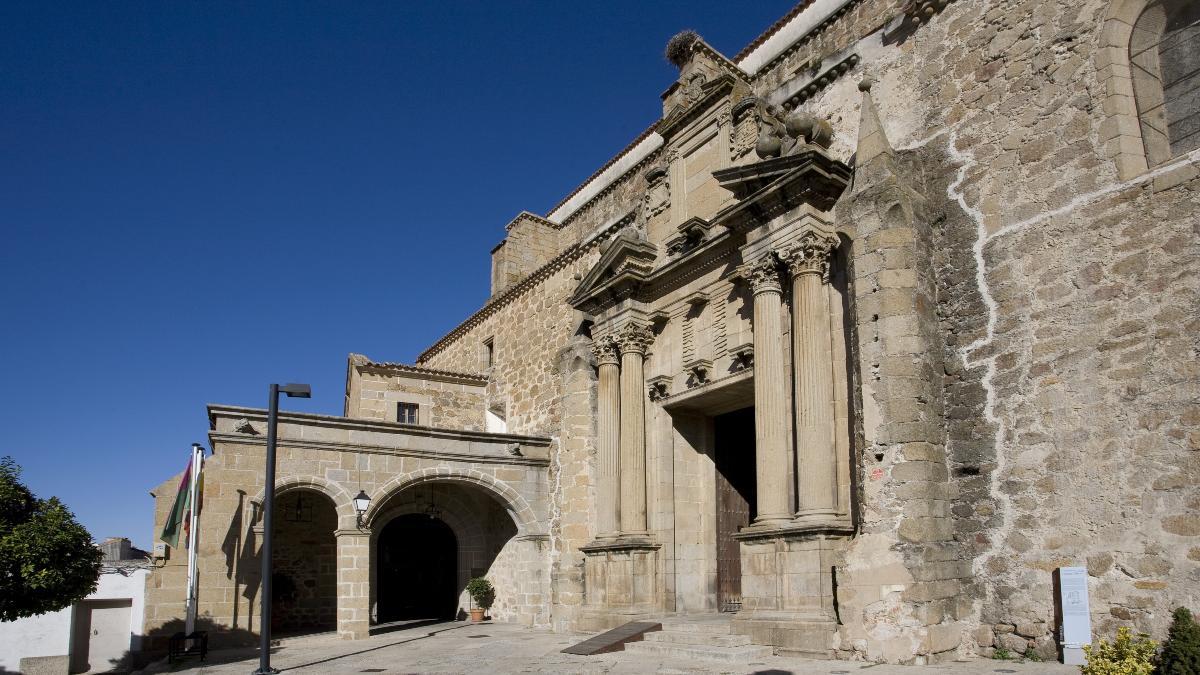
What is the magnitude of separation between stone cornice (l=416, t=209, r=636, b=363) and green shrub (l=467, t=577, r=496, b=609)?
6.51 metres

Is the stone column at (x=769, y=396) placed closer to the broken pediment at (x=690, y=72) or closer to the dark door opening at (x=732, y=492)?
the dark door opening at (x=732, y=492)

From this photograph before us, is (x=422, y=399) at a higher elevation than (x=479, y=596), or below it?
higher

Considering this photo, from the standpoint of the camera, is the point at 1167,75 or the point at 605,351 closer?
the point at 1167,75

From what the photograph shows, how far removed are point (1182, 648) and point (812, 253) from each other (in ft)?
18.3

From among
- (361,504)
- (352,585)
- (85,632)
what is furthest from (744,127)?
(85,632)

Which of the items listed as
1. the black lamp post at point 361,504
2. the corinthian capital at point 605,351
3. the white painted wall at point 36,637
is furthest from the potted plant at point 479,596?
the white painted wall at point 36,637

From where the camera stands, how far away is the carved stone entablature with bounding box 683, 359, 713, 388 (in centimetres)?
1290

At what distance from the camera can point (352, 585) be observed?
14664mm

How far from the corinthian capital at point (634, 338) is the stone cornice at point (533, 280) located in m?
2.72

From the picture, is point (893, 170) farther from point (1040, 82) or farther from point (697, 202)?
point (697, 202)

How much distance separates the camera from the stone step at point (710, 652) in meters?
9.70

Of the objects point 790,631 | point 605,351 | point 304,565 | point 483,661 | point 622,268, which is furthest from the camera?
point 304,565

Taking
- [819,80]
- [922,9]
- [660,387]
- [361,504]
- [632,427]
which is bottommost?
[361,504]

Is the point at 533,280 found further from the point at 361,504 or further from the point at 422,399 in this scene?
the point at 361,504
